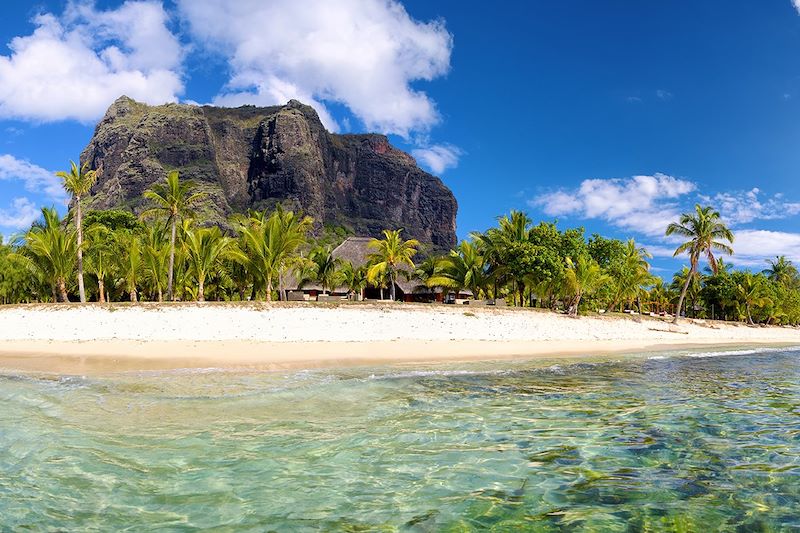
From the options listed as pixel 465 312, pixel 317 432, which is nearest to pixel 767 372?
pixel 465 312

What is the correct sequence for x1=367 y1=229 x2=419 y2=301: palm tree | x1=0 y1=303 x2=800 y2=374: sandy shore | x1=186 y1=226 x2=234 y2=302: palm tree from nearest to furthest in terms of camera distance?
x1=0 y1=303 x2=800 y2=374: sandy shore
x1=186 y1=226 x2=234 y2=302: palm tree
x1=367 y1=229 x2=419 y2=301: palm tree

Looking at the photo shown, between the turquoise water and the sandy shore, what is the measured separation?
4779mm

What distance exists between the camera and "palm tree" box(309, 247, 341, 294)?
41750 mm

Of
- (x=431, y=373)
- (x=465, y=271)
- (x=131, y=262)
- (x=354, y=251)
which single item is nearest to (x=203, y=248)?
(x=131, y=262)

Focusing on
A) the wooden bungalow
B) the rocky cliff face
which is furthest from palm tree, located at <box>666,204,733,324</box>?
the rocky cliff face

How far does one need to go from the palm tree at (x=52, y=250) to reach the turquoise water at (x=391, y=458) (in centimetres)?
2019

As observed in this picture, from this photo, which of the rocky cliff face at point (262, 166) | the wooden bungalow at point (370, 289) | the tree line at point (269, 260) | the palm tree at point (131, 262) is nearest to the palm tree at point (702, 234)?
the tree line at point (269, 260)

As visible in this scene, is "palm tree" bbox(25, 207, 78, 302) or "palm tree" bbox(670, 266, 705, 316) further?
"palm tree" bbox(670, 266, 705, 316)

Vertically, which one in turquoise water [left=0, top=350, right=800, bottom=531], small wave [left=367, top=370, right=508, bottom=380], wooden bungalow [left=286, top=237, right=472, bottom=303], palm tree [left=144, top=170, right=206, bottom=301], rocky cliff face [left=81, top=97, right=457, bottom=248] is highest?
rocky cliff face [left=81, top=97, right=457, bottom=248]

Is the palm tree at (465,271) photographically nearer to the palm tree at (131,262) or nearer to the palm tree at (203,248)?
the palm tree at (203,248)

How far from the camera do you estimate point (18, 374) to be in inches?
476

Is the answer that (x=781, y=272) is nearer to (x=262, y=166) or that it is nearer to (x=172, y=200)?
(x=172, y=200)

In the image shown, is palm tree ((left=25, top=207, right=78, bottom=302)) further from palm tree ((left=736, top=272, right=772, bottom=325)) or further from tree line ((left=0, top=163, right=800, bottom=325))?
palm tree ((left=736, top=272, right=772, bottom=325))

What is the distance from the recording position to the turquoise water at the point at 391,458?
4.20 meters
